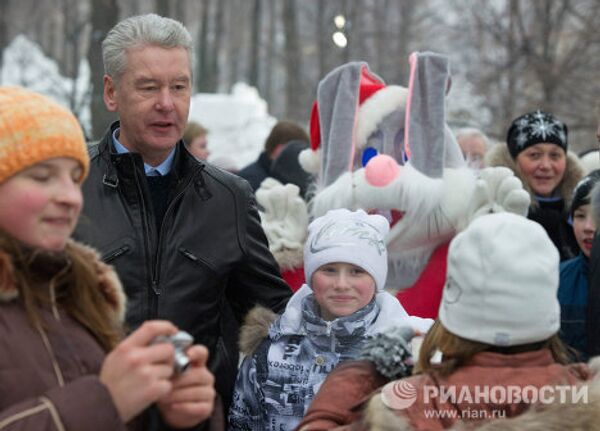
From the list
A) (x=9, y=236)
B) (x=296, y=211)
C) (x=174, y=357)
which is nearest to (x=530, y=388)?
(x=174, y=357)

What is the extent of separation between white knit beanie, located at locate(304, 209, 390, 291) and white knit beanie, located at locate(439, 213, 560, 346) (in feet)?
4.70

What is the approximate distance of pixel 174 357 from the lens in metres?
2.40

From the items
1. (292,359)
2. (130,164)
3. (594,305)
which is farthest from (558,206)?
(130,164)

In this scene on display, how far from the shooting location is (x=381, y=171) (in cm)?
529

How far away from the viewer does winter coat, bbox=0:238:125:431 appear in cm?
229

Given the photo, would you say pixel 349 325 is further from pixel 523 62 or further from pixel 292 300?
pixel 523 62

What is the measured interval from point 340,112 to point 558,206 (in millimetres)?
1761

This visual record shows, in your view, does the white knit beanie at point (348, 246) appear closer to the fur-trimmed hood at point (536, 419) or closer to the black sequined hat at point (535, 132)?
the fur-trimmed hood at point (536, 419)

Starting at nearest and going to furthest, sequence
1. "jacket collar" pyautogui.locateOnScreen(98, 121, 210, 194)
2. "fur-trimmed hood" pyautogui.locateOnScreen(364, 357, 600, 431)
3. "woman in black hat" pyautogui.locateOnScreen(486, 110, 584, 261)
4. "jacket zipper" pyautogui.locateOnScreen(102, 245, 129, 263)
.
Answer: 1. "fur-trimmed hood" pyautogui.locateOnScreen(364, 357, 600, 431)
2. "jacket zipper" pyautogui.locateOnScreen(102, 245, 129, 263)
3. "jacket collar" pyautogui.locateOnScreen(98, 121, 210, 194)
4. "woman in black hat" pyautogui.locateOnScreen(486, 110, 584, 261)

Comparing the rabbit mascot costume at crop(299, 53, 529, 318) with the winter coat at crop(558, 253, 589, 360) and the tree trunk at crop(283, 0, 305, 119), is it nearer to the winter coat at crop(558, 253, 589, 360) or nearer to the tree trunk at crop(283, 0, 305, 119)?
the winter coat at crop(558, 253, 589, 360)

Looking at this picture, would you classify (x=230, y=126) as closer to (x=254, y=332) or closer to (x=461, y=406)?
(x=254, y=332)

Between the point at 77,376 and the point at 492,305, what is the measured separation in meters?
1.07

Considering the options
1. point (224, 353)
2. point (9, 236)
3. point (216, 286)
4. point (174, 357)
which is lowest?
point (224, 353)

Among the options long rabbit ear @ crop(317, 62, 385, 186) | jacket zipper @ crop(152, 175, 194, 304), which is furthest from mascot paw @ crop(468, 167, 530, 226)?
jacket zipper @ crop(152, 175, 194, 304)
